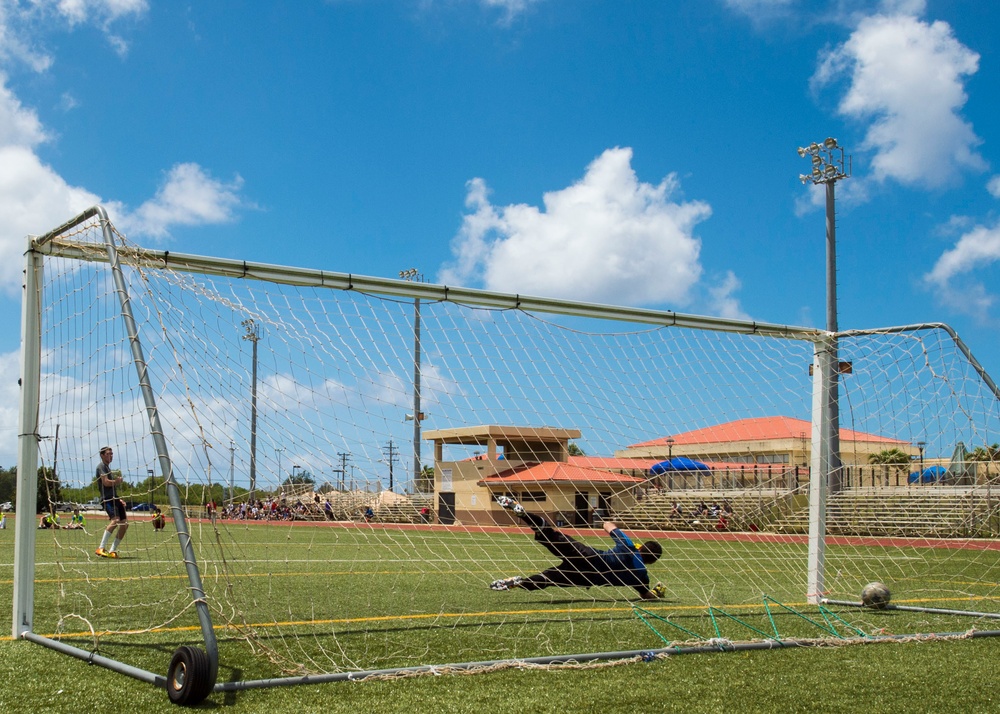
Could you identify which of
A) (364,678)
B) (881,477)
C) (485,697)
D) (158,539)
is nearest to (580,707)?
(485,697)

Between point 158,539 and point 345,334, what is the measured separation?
99.7 inches

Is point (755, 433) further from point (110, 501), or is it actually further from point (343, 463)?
point (110, 501)

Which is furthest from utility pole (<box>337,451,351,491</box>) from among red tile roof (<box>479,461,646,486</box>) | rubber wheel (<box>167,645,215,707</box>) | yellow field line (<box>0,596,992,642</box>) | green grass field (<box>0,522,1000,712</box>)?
rubber wheel (<box>167,645,215,707</box>)

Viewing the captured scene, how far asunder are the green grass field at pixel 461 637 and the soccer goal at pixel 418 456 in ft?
0.20

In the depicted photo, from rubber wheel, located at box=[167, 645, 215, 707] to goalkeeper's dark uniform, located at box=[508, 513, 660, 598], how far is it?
4010 millimetres

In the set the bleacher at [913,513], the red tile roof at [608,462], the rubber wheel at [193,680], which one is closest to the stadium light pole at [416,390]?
the red tile roof at [608,462]

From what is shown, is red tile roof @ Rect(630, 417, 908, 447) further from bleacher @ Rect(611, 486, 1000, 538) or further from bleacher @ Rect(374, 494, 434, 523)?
bleacher @ Rect(374, 494, 434, 523)

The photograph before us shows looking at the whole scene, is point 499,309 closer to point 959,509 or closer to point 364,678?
point 364,678

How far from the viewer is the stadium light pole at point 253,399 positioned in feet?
19.2

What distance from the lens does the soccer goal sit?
522 centimetres

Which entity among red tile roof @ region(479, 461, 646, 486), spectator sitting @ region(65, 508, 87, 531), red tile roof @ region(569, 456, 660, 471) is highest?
red tile roof @ region(569, 456, 660, 471)

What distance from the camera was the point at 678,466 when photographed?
11.6 metres

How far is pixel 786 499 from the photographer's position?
501 inches

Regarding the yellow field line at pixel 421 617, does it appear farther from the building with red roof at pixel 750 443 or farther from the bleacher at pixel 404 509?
the building with red roof at pixel 750 443
